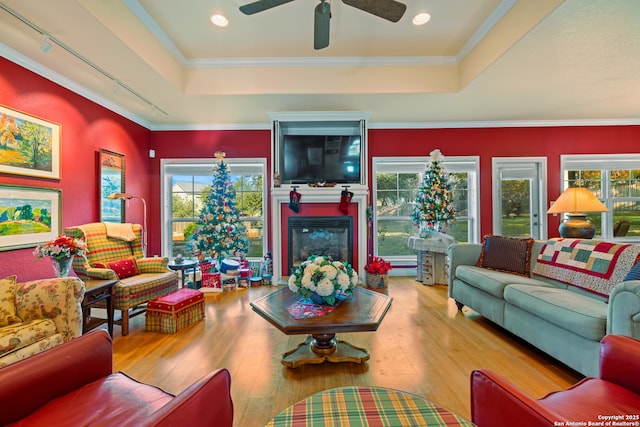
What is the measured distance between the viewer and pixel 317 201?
4.57m

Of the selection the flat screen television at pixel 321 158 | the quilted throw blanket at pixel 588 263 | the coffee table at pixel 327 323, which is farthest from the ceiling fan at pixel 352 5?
the quilted throw blanket at pixel 588 263

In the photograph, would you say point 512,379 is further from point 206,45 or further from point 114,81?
point 114,81

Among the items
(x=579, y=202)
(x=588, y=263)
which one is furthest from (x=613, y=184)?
(x=588, y=263)

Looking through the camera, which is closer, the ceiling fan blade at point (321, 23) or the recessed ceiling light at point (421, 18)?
Result: the ceiling fan blade at point (321, 23)

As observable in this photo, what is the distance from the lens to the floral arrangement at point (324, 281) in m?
2.14

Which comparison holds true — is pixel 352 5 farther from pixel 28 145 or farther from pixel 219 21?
pixel 28 145

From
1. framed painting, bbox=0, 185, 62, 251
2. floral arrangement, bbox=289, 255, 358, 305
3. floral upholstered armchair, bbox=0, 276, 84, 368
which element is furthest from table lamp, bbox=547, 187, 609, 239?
framed painting, bbox=0, 185, 62, 251

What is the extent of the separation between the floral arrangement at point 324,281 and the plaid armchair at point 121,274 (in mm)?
1752

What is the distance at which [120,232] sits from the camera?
345cm

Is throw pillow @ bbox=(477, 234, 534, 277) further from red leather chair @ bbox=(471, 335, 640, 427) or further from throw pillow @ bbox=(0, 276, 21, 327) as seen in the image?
throw pillow @ bbox=(0, 276, 21, 327)

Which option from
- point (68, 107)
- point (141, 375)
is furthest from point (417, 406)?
point (68, 107)

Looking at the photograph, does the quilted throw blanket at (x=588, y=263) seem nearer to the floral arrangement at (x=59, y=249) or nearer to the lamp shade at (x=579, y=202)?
the lamp shade at (x=579, y=202)

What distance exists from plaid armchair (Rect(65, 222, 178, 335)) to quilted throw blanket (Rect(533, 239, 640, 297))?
408cm

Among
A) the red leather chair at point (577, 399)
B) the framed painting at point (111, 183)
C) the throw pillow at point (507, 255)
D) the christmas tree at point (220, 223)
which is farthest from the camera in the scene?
the christmas tree at point (220, 223)
